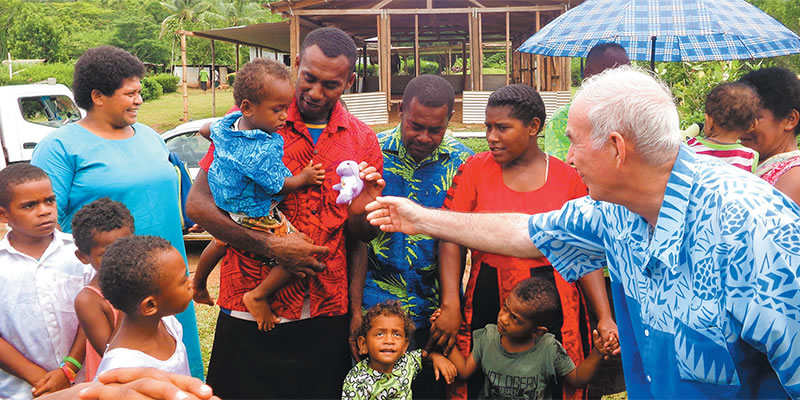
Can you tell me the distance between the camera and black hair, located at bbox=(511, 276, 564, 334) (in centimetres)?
295

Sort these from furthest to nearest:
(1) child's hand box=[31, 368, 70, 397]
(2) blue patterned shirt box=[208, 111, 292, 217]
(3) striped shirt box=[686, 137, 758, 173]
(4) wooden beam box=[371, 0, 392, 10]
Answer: (4) wooden beam box=[371, 0, 392, 10] → (3) striped shirt box=[686, 137, 758, 173] → (1) child's hand box=[31, 368, 70, 397] → (2) blue patterned shirt box=[208, 111, 292, 217]

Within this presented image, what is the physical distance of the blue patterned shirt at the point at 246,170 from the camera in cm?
265

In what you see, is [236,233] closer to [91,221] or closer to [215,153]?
[215,153]

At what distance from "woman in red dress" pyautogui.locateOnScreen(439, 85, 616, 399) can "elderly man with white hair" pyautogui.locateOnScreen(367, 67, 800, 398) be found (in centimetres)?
79

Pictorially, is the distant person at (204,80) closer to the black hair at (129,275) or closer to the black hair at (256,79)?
the black hair at (256,79)

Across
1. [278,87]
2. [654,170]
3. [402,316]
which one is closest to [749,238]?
[654,170]

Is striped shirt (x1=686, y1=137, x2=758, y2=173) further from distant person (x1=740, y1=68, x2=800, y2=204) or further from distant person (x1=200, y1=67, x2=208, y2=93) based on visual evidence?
distant person (x1=200, y1=67, x2=208, y2=93)

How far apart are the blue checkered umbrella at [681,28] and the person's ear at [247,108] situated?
224cm

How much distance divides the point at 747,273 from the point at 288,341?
183 centimetres

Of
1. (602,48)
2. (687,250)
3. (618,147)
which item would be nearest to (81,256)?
(618,147)

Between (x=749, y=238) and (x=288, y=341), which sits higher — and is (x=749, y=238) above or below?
above

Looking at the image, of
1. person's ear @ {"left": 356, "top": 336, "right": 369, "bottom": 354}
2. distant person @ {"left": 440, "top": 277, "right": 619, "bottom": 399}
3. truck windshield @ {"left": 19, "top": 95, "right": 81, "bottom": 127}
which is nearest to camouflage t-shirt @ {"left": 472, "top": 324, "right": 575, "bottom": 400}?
distant person @ {"left": 440, "top": 277, "right": 619, "bottom": 399}

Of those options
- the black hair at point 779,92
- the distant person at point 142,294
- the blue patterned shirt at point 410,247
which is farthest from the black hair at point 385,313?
the black hair at point 779,92

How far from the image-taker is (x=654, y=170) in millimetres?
1999
